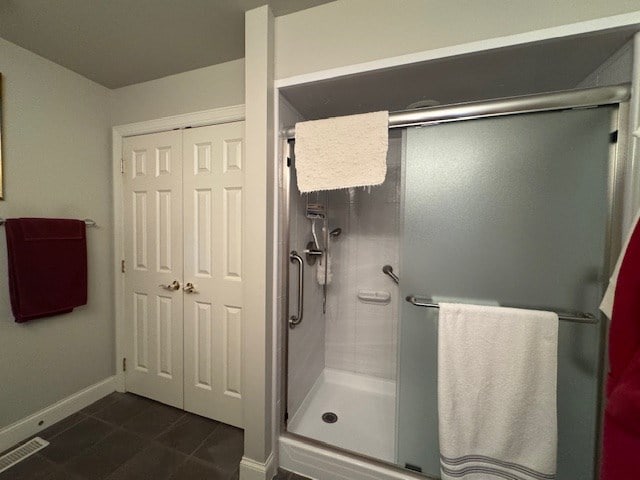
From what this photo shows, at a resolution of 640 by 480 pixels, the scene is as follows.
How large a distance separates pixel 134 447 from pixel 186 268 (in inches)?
40.8

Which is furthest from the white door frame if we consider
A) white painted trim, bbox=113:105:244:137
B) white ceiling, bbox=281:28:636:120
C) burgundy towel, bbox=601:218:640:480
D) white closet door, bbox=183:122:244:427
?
burgundy towel, bbox=601:218:640:480

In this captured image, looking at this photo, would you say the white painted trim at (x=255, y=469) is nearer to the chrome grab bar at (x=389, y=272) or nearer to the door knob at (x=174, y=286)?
the door knob at (x=174, y=286)

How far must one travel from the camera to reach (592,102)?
2.83 ft

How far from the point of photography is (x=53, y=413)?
5.00 feet

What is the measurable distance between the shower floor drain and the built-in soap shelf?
0.83 metres

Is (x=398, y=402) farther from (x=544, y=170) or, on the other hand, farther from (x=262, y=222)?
(x=544, y=170)

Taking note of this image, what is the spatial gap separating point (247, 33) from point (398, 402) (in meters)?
1.90

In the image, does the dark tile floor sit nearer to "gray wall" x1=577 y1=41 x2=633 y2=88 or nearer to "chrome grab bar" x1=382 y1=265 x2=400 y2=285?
"chrome grab bar" x1=382 y1=265 x2=400 y2=285

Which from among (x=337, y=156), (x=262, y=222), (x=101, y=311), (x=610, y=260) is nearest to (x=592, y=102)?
(x=610, y=260)

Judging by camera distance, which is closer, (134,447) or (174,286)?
(134,447)

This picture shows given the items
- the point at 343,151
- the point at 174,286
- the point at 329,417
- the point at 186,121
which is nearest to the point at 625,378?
the point at 343,151

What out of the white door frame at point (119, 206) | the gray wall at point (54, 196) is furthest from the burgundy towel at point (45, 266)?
the white door frame at point (119, 206)

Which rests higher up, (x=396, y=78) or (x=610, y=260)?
(x=396, y=78)

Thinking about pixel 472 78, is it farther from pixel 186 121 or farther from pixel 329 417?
pixel 329 417
